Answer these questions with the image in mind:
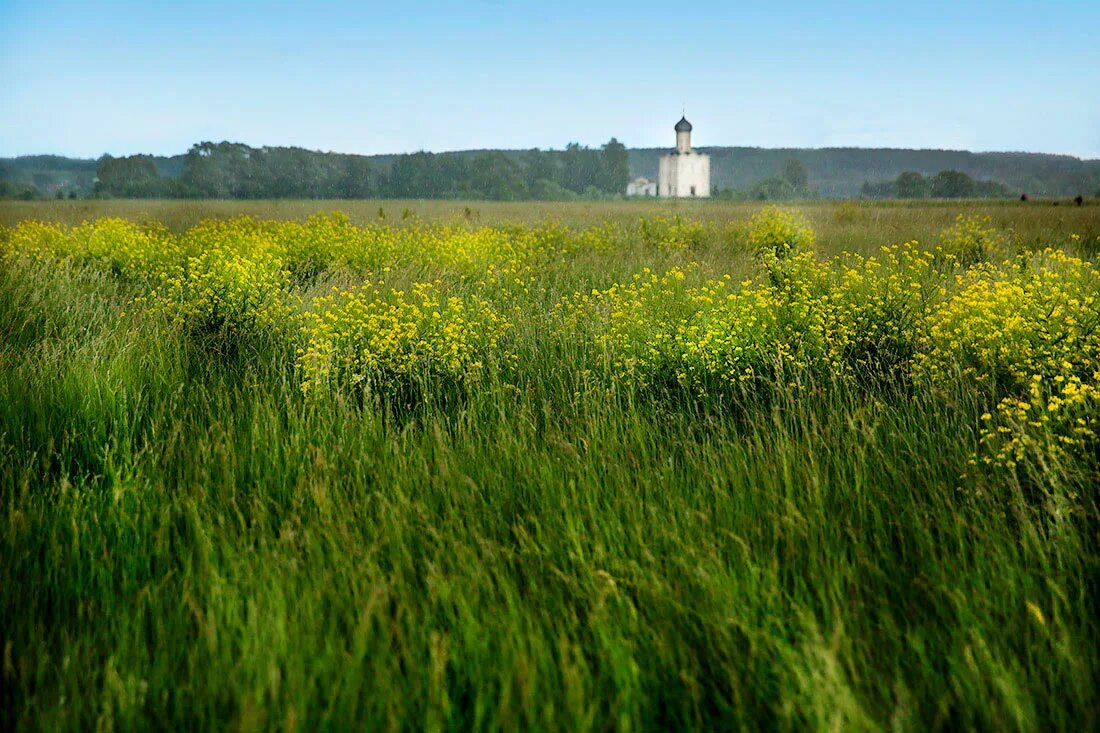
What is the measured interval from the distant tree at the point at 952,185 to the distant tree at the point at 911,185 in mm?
1041

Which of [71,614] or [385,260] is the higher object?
[385,260]

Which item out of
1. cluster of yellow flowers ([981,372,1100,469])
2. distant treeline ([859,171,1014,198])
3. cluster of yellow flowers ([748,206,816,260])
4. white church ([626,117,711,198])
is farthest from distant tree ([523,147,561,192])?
cluster of yellow flowers ([981,372,1100,469])

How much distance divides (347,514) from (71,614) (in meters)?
0.91

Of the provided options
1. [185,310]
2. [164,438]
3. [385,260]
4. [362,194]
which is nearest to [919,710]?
[164,438]

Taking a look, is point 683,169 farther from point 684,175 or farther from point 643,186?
point 643,186

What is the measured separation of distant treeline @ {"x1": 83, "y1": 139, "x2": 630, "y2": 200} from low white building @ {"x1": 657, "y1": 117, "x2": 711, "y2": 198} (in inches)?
286

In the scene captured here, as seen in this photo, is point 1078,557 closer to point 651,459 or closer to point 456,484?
point 651,459

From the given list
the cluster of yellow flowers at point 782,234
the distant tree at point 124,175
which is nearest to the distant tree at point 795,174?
the distant tree at point 124,175

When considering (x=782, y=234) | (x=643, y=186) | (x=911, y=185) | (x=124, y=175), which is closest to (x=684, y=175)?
(x=643, y=186)

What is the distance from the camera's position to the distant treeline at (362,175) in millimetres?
65938

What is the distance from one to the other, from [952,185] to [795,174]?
52.1m

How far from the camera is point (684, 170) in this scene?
5571 inches

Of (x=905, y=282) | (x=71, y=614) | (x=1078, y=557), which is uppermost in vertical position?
(x=905, y=282)

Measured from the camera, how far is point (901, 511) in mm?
3143
